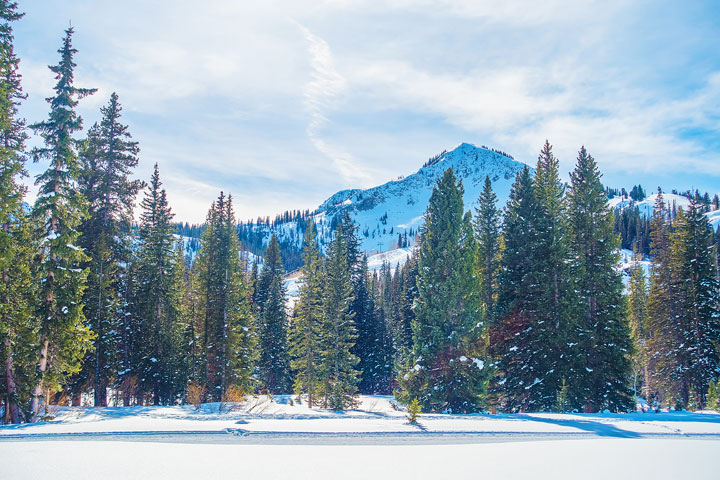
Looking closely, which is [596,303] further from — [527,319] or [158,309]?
[158,309]

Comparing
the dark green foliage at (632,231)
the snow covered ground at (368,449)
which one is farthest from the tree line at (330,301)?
the dark green foliage at (632,231)

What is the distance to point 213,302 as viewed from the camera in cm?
2898

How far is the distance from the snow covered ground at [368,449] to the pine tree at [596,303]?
Answer: 8538 millimetres

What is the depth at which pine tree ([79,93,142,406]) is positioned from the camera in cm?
2438

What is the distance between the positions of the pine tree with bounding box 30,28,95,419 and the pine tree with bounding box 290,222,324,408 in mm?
16075

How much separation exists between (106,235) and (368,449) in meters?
24.8

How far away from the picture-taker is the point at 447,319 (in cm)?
2084

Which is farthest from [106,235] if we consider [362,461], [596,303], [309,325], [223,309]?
[596,303]

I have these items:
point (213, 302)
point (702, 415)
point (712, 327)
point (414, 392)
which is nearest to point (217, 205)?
point (213, 302)

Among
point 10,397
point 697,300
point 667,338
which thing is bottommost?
point 10,397

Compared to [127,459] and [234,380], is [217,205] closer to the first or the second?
[234,380]

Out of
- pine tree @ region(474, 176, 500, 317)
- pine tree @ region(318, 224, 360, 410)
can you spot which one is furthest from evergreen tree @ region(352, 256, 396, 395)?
pine tree @ region(474, 176, 500, 317)

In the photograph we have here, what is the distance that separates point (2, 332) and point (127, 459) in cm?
1150

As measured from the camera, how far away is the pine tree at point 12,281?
49.3 ft
